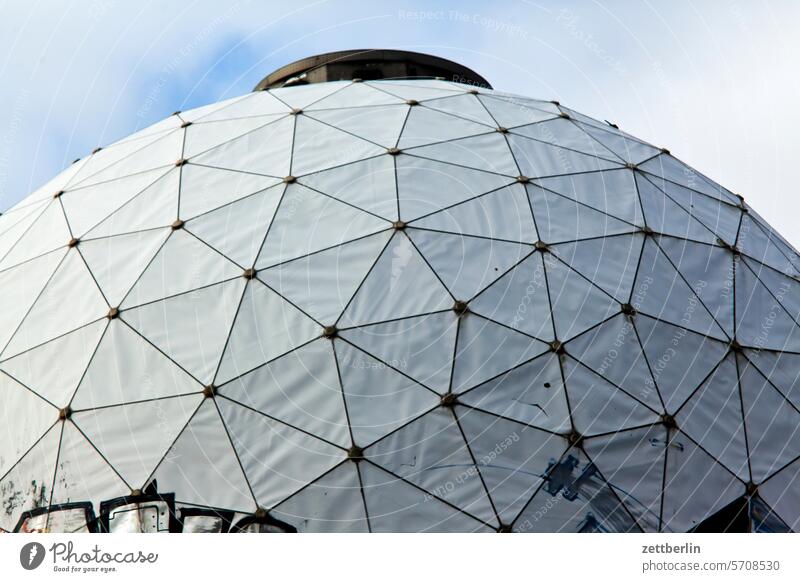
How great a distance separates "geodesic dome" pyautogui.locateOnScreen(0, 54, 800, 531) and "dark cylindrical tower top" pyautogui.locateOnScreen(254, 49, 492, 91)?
519 centimetres

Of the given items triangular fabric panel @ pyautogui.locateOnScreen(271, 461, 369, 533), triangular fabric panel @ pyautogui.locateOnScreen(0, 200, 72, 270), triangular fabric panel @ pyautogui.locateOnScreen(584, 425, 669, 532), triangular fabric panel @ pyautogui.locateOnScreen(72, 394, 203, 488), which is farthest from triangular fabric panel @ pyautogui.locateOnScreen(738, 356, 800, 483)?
triangular fabric panel @ pyautogui.locateOnScreen(0, 200, 72, 270)

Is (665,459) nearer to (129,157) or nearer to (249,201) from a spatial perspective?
(249,201)

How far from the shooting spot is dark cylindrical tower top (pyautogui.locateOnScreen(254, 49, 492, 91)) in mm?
18938

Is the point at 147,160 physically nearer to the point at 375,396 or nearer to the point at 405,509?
the point at 375,396

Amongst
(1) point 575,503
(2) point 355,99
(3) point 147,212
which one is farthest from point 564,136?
(3) point 147,212

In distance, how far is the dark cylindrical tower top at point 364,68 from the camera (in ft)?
62.1

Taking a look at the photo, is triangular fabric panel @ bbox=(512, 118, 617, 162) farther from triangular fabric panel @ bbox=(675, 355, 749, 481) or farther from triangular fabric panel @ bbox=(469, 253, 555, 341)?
triangular fabric panel @ bbox=(675, 355, 749, 481)

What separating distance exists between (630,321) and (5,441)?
9.10m

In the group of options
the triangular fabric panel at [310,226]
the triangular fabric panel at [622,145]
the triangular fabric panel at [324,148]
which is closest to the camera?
the triangular fabric panel at [310,226]

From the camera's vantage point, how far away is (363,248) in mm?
11609

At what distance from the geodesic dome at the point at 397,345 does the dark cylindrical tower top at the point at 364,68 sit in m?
5.19

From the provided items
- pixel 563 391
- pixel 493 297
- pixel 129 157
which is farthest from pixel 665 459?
pixel 129 157

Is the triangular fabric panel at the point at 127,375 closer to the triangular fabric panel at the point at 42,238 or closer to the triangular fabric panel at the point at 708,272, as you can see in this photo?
the triangular fabric panel at the point at 42,238

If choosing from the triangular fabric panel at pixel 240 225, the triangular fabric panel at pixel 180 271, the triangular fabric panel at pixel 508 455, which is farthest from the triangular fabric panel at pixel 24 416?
the triangular fabric panel at pixel 508 455
